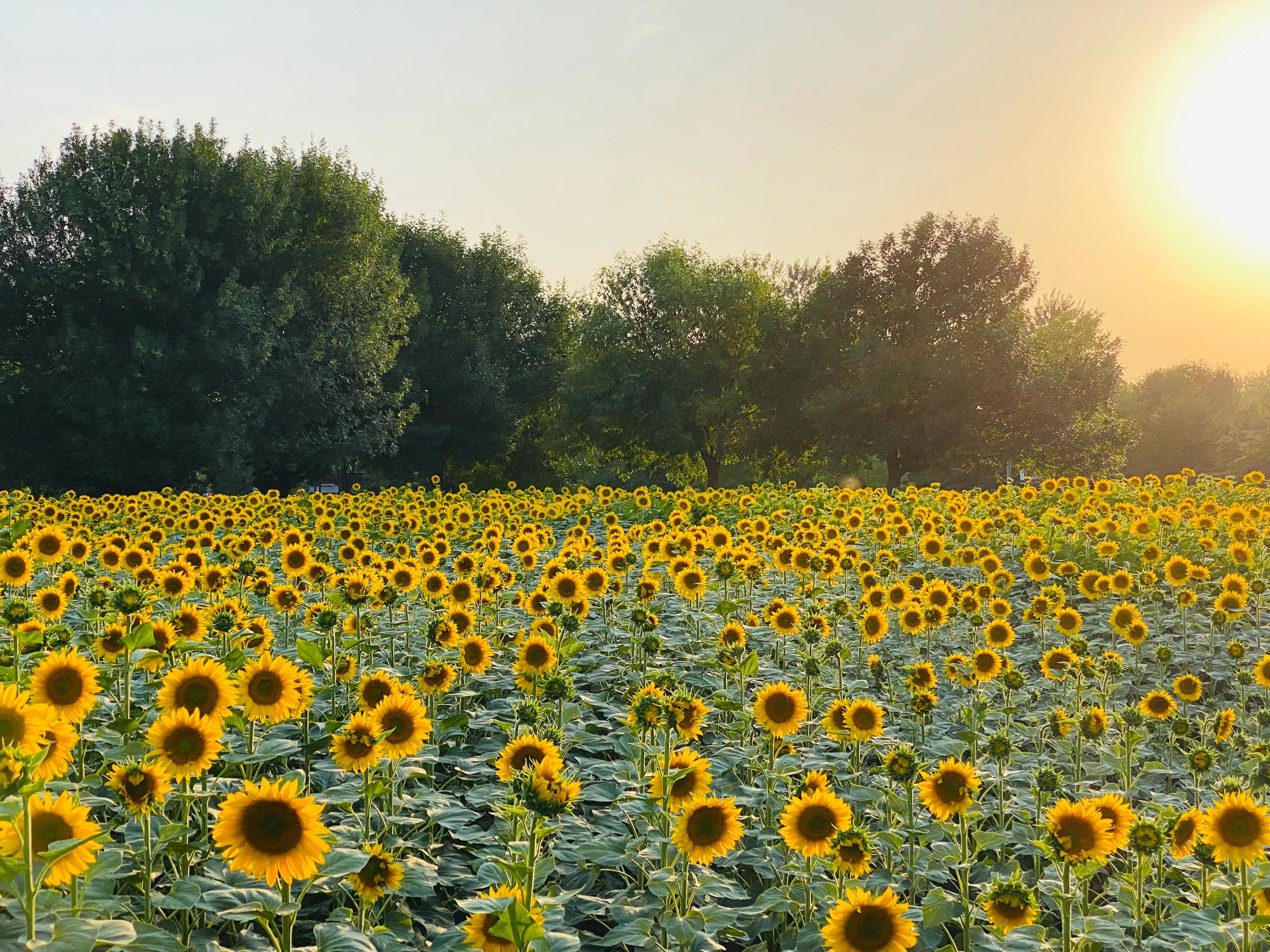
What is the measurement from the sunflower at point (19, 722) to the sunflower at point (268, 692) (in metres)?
1.16

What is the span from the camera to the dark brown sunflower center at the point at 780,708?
4.65 meters

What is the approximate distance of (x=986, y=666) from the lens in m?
6.27

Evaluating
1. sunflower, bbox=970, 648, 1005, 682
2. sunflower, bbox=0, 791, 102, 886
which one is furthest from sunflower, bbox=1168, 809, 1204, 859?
sunflower, bbox=0, 791, 102, 886

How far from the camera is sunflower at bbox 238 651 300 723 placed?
150 inches

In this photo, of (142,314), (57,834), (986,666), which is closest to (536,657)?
(57,834)

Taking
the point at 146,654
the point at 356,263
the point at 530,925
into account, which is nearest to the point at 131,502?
the point at 146,654

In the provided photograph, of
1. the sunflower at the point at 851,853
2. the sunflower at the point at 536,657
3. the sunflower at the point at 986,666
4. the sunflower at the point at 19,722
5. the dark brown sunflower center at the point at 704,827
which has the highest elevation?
the sunflower at the point at 19,722

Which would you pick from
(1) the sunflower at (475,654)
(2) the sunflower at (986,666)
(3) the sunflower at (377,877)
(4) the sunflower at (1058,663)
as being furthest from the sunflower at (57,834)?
(4) the sunflower at (1058,663)

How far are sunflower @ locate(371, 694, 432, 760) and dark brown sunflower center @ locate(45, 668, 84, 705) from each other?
113cm

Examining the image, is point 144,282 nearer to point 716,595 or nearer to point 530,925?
point 716,595

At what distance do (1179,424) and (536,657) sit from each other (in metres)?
97.1

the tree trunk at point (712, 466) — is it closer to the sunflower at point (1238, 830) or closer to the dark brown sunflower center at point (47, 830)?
the sunflower at point (1238, 830)

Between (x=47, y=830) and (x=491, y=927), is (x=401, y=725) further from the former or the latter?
(x=47, y=830)

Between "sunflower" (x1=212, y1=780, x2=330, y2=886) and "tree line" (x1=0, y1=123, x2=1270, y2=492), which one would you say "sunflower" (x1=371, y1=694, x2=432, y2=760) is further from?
"tree line" (x1=0, y1=123, x2=1270, y2=492)
